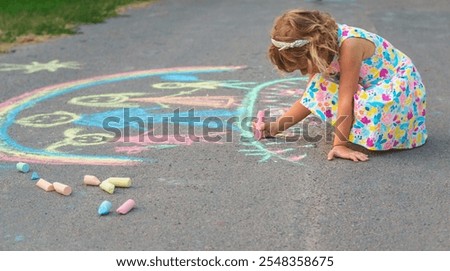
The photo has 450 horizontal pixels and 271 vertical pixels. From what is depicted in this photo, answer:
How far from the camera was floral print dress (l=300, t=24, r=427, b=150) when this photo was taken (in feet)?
13.7

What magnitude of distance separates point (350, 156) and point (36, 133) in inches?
75.7

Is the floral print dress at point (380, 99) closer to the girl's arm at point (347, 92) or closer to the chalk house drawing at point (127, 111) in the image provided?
the girl's arm at point (347, 92)

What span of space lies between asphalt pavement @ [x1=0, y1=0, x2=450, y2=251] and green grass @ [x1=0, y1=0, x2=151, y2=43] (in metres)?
1.19

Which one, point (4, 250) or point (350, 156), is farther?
point (350, 156)

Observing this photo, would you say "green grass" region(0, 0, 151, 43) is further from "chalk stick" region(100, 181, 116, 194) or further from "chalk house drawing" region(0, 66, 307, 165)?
"chalk stick" region(100, 181, 116, 194)

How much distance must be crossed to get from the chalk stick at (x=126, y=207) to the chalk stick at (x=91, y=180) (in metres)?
0.34

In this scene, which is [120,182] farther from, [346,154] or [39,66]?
[39,66]

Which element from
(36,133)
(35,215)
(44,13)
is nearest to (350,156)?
(35,215)

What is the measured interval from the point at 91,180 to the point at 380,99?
1545 mm

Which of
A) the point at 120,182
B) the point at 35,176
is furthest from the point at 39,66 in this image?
the point at 120,182

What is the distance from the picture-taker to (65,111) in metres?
5.39

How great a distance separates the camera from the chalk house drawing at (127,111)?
4.39m

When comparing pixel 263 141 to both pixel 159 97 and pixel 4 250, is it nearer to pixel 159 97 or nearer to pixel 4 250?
pixel 159 97

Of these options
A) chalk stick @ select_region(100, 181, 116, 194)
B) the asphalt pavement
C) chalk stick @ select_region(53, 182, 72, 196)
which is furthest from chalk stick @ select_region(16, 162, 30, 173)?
chalk stick @ select_region(100, 181, 116, 194)
